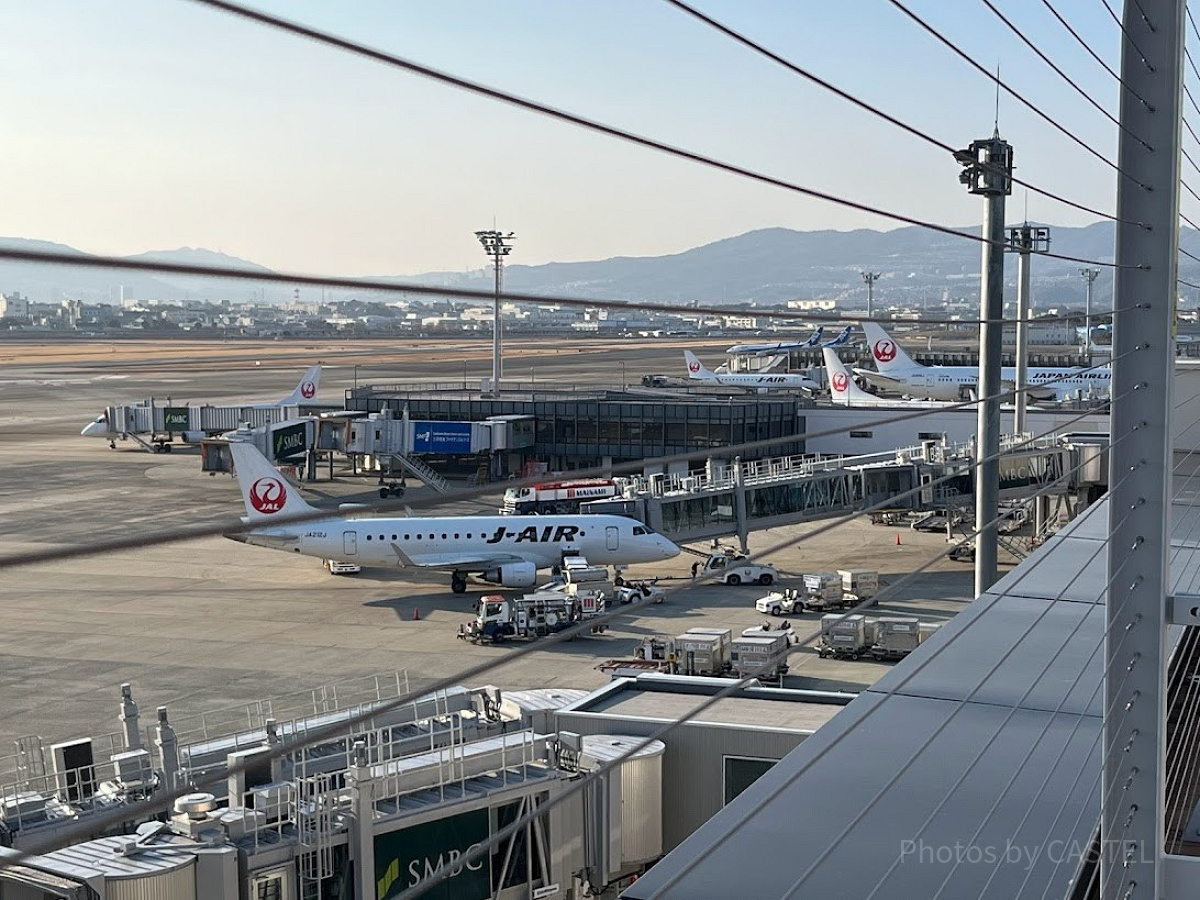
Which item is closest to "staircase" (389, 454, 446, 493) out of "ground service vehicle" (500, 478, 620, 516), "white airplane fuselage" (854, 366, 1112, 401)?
"ground service vehicle" (500, 478, 620, 516)

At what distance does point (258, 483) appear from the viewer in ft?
105

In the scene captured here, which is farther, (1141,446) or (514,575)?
(514,575)

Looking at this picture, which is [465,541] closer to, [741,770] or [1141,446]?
[741,770]

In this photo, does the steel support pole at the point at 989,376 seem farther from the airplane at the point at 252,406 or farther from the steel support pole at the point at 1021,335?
the airplane at the point at 252,406

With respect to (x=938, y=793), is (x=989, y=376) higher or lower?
higher

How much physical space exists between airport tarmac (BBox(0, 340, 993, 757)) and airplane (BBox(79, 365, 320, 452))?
379 inches

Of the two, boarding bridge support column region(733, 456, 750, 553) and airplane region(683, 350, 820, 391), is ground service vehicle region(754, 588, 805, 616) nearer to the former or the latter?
boarding bridge support column region(733, 456, 750, 553)

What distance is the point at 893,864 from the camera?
4.06 metres

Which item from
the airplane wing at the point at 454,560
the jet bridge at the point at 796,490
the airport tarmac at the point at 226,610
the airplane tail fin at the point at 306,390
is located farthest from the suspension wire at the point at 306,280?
the airplane tail fin at the point at 306,390

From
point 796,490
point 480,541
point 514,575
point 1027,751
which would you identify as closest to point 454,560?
point 480,541

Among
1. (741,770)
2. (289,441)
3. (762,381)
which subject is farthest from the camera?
(762,381)

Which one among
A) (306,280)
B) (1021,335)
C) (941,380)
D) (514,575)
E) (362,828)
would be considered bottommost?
(514,575)

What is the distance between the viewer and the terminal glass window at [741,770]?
12594mm

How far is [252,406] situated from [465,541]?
26458 mm
